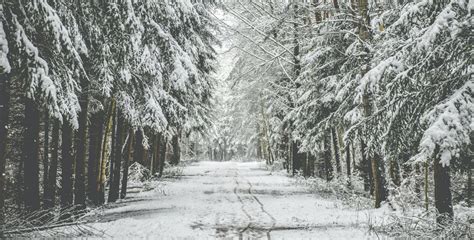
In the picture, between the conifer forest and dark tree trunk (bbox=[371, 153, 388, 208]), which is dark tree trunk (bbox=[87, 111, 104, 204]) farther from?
dark tree trunk (bbox=[371, 153, 388, 208])

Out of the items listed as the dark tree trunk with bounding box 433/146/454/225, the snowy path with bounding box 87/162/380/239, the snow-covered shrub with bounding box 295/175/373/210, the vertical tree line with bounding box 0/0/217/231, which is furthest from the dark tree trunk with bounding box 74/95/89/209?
the dark tree trunk with bounding box 433/146/454/225

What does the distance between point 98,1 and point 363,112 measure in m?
8.95

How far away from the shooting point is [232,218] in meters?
10.2

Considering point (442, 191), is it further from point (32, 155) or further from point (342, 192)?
point (32, 155)

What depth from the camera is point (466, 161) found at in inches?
326

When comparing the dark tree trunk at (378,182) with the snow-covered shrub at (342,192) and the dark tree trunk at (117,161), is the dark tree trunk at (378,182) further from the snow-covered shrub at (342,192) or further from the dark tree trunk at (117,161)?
the dark tree trunk at (117,161)

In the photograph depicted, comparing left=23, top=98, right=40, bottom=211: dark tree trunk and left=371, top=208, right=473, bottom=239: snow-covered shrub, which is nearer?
left=371, top=208, right=473, bottom=239: snow-covered shrub

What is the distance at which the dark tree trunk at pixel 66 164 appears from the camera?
10133 mm

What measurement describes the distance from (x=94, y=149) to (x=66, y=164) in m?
2.03

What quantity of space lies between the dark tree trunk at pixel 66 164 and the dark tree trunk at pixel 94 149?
1.81 m

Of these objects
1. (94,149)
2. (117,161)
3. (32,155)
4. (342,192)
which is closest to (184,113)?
(117,161)

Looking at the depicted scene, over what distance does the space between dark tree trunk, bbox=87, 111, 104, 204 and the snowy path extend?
1.08m

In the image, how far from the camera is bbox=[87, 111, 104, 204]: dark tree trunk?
12.2 metres

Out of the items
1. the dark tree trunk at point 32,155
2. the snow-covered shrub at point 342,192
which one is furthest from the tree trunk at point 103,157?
the snow-covered shrub at point 342,192
